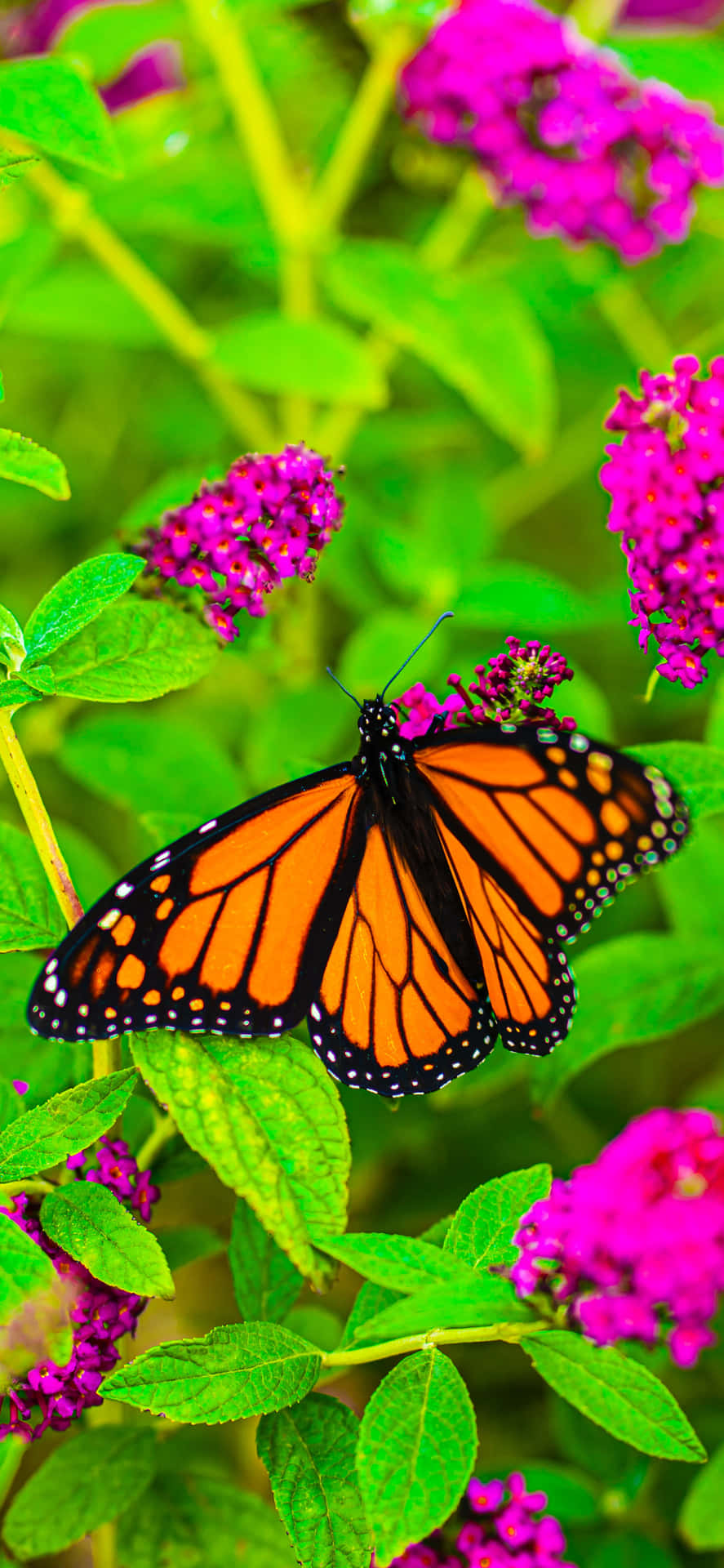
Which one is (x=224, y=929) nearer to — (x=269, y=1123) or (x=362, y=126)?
(x=269, y=1123)

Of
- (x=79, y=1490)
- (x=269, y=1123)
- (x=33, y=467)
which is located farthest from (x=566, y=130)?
Result: (x=79, y=1490)

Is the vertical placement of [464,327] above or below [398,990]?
above

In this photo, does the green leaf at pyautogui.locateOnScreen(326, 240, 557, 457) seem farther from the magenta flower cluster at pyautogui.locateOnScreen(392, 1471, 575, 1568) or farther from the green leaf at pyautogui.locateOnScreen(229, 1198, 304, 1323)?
the magenta flower cluster at pyautogui.locateOnScreen(392, 1471, 575, 1568)

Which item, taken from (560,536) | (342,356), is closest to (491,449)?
(560,536)

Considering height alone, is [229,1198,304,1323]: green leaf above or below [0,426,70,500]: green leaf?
below

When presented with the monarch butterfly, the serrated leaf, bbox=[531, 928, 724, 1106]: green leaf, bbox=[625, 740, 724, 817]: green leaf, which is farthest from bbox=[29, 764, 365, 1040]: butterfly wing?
the serrated leaf

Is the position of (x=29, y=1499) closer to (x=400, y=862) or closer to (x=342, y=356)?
(x=400, y=862)

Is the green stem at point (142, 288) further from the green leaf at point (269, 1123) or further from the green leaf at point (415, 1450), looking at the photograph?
the green leaf at point (415, 1450)
